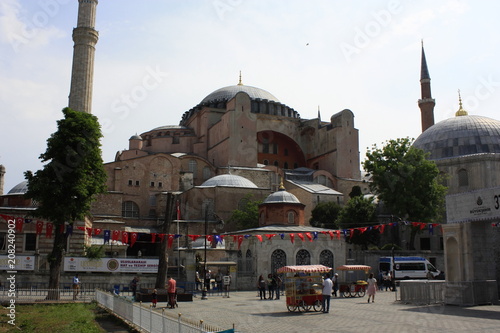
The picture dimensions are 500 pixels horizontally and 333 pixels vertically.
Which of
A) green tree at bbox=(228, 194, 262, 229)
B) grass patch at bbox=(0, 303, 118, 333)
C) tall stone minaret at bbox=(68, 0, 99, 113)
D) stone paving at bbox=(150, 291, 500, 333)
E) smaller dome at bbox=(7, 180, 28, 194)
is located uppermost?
tall stone minaret at bbox=(68, 0, 99, 113)

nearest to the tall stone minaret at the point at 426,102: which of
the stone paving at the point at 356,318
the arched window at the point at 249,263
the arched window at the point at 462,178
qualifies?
the arched window at the point at 462,178

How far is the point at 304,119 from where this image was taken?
5553 centimetres

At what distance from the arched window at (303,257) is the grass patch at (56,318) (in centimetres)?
1239

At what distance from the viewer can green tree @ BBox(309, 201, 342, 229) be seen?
3781cm

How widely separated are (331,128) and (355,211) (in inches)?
650

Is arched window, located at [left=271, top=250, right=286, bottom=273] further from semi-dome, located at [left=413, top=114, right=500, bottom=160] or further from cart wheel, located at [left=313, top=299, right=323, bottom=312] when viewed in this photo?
semi-dome, located at [left=413, top=114, right=500, bottom=160]

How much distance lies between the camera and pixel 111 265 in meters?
24.9

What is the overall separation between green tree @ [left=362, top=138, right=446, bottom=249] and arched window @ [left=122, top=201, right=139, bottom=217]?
19.0 m

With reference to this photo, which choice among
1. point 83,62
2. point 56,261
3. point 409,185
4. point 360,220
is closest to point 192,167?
point 83,62

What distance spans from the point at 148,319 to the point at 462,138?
3540 centimetres

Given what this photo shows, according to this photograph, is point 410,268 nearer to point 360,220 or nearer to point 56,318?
point 360,220

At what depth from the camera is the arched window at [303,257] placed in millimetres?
26831

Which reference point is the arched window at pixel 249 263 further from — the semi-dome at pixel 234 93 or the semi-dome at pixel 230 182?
the semi-dome at pixel 234 93

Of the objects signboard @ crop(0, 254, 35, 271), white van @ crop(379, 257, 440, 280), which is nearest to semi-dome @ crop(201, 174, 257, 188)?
white van @ crop(379, 257, 440, 280)
